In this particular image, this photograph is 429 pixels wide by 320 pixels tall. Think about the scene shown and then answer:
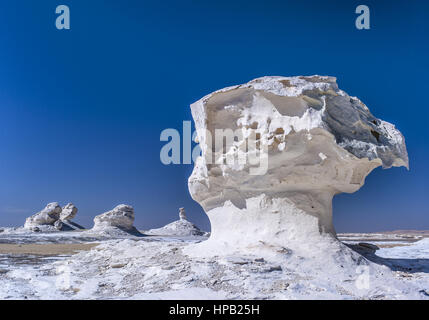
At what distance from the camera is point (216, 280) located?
19.5ft

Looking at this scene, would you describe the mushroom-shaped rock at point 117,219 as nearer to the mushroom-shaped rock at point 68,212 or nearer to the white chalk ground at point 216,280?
the mushroom-shaped rock at point 68,212

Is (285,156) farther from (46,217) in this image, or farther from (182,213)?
(182,213)

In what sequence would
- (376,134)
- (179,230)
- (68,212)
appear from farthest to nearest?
(68,212)
(179,230)
(376,134)

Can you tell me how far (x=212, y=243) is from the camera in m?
8.22

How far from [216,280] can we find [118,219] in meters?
22.8

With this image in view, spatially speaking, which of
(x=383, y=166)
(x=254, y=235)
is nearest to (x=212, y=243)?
(x=254, y=235)

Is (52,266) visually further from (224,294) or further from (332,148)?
(332,148)

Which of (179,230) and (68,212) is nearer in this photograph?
(179,230)

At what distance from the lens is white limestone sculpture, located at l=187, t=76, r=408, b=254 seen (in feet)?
24.6

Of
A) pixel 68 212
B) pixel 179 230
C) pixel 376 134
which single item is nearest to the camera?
pixel 376 134

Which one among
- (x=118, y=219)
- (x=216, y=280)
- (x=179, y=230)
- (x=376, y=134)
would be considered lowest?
(x=179, y=230)

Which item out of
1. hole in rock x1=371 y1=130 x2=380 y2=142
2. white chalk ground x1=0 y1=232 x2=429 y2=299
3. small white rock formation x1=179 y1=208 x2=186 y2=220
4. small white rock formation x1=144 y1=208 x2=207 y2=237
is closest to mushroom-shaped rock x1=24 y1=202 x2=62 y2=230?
small white rock formation x1=144 y1=208 x2=207 y2=237

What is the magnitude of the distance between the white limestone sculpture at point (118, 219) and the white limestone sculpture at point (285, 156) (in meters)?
20.3

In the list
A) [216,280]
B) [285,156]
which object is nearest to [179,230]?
[285,156]
